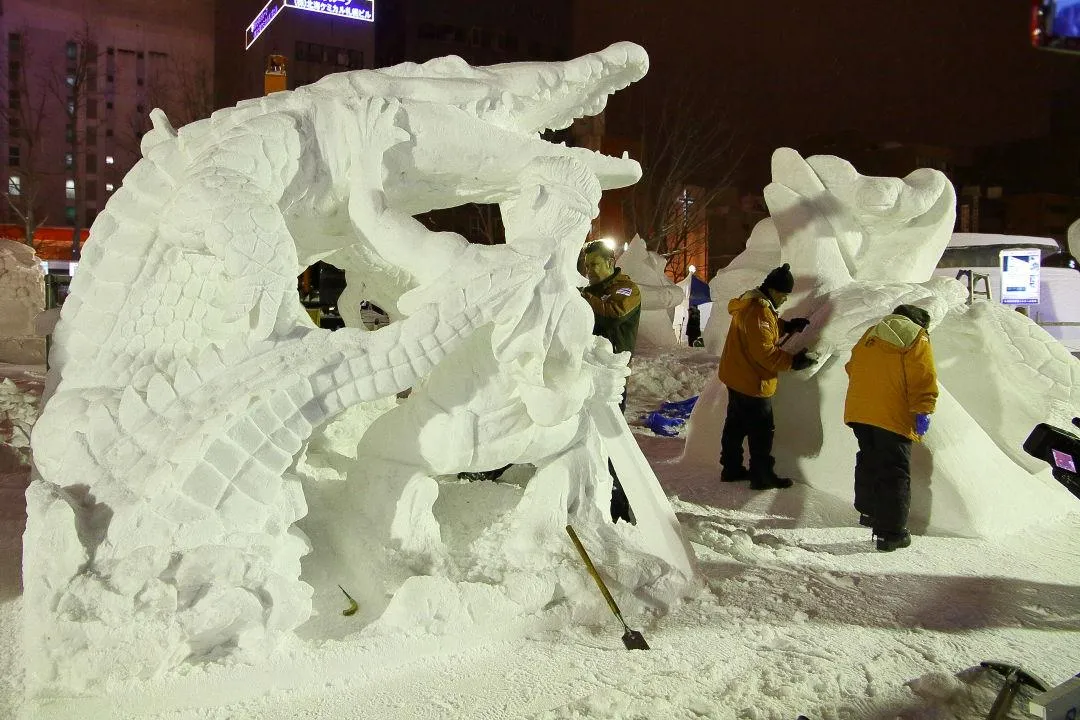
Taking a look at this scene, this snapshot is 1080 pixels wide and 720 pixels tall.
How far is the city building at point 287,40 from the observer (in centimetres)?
1096

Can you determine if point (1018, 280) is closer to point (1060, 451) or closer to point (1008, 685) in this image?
point (1008, 685)

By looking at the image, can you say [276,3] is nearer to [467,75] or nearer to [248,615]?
[467,75]

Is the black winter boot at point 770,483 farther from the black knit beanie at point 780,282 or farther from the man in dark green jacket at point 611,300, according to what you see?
the black knit beanie at point 780,282

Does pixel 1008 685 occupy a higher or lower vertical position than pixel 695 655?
higher

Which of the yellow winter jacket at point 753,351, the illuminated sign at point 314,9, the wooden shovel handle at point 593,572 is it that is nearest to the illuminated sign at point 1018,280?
the yellow winter jacket at point 753,351

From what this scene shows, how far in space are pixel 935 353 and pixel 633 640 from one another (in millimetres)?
2879

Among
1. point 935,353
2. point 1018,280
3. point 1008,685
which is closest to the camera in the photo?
point 1008,685

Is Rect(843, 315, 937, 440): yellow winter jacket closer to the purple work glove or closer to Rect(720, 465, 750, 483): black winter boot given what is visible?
the purple work glove

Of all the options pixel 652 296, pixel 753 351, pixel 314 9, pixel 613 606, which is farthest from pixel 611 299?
pixel 314 9

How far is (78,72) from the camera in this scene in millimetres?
13383

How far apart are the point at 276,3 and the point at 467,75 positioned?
28.0 feet

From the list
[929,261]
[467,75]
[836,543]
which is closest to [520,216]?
[467,75]

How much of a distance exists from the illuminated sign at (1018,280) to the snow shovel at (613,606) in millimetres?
7881

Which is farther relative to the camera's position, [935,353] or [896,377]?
[935,353]
